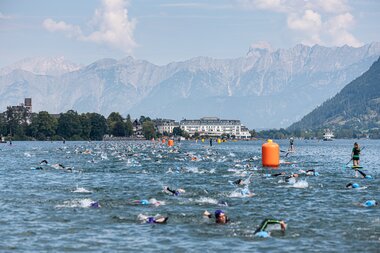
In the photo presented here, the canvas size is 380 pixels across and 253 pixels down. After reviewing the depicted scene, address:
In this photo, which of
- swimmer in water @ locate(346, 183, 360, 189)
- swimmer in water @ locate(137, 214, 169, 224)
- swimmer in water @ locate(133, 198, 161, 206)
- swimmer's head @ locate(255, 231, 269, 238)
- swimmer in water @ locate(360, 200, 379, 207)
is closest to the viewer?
swimmer's head @ locate(255, 231, 269, 238)

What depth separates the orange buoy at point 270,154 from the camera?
292ft

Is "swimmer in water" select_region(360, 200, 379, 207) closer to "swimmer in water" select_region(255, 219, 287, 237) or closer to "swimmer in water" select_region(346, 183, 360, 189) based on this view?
"swimmer in water" select_region(255, 219, 287, 237)

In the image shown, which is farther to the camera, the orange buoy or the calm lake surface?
the orange buoy

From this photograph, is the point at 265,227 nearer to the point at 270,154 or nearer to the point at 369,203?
the point at 369,203

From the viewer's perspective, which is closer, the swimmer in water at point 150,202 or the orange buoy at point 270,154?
the swimmer in water at point 150,202

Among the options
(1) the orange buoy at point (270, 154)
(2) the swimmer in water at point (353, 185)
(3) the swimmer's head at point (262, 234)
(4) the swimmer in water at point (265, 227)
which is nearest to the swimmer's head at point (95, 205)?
(4) the swimmer in water at point (265, 227)

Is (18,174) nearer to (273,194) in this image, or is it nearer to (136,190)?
(136,190)

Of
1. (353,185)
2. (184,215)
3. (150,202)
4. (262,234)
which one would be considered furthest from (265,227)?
(353,185)

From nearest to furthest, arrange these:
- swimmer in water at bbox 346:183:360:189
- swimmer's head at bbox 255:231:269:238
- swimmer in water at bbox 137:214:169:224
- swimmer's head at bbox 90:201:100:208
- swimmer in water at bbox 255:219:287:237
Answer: swimmer's head at bbox 255:231:269:238 → swimmer in water at bbox 255:219:287:237 → swimmer in water at bbox 137:214:169:224 → swimmer's head at bbox 90:201:100:208 → swimmer in water at bbox 346:183:360:189

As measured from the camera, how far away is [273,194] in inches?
2172

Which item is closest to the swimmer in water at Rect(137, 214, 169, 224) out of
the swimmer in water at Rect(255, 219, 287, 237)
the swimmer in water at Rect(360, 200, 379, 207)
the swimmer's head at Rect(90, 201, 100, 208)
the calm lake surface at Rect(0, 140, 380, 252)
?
the calm lake surface at Rect(0, 140, 380, 252)

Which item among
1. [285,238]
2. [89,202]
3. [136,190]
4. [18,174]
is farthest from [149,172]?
[285,238]

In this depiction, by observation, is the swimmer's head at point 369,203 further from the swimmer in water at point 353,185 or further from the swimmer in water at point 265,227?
the swimmer in water at point 353,185

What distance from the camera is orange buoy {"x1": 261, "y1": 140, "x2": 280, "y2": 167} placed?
292 ft
